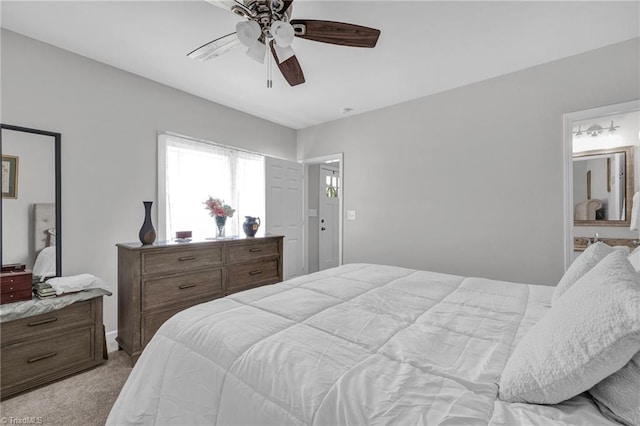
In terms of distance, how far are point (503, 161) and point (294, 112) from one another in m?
2.62

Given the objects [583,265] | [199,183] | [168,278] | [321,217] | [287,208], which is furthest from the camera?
[321,217]

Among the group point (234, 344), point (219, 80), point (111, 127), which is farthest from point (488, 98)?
point (111, 127)

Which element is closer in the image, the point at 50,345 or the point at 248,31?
the point at 248,31

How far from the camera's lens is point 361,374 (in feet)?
2.76

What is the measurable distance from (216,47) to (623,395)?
2.40 metres

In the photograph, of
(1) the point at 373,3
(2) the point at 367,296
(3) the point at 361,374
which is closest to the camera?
(3) the point at 361,374

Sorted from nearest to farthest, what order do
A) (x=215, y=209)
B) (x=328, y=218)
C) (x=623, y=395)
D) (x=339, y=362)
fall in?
(x=623, y=395)
(x=339, y=362)
(x=215, y=209)
(x=328, y=218)

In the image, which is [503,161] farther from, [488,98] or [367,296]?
[367,296]

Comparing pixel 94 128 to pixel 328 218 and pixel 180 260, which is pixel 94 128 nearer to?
pixel 180 260

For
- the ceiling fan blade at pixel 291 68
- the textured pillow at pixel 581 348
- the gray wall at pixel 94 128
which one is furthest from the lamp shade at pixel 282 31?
the gray wall at pixel 94 128

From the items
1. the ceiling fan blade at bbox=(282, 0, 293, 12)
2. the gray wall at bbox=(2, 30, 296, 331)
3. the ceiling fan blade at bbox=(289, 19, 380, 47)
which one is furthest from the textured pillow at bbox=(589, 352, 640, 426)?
the gray wall at bbox=(2, 30, 296, 331)

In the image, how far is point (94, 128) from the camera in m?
2.61

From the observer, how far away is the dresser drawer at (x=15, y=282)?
74.9 inches

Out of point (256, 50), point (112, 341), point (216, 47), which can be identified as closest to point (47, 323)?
point (112, 341)
